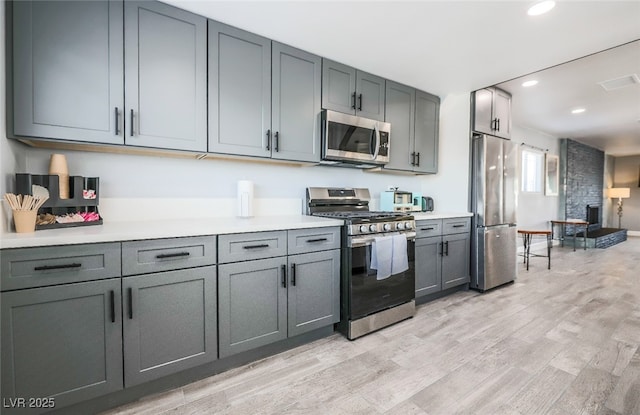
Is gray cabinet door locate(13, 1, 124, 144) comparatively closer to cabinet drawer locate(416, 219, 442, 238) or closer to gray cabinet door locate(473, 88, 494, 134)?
cabinet drawer locate(416, 219, 442, 238)

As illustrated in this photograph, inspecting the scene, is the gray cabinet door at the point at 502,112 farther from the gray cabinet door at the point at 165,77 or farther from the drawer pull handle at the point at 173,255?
the drawer pull handle at the point at 173,255

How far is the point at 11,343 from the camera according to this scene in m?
1.26

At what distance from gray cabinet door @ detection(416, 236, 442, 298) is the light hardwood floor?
227 mm

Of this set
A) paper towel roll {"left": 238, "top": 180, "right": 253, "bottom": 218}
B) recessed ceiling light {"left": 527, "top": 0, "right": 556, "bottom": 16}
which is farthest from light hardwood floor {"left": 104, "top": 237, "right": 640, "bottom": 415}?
recessed ceiling light {"left": 527, "top": 0, "right": 556, "bottom": 16}

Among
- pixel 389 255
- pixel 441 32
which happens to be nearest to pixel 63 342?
pixel 389 255

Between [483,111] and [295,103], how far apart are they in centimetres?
251

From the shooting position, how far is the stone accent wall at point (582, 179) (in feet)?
22.6

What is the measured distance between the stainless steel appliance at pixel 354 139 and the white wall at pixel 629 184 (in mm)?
10472

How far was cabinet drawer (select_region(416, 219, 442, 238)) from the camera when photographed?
2881 millimetres

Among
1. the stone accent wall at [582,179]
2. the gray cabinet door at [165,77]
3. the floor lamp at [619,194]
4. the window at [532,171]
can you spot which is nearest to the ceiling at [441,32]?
the gray cabinet door at [165,77]

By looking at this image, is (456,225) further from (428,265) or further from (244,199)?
(244,199)

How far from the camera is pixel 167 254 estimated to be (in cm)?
160

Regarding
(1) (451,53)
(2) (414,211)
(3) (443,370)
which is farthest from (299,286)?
A: (1) (451,53)

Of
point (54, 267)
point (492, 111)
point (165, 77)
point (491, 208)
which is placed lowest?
point (54, 267)
